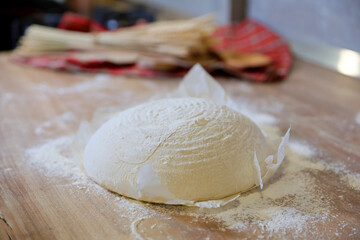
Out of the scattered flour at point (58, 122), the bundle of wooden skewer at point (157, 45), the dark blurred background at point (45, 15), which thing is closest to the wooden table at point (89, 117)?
the scattered flour at point (58, 122)

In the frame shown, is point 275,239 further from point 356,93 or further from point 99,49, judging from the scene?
point 99,49

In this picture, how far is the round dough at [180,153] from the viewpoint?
31.2 inches

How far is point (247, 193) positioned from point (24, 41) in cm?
145

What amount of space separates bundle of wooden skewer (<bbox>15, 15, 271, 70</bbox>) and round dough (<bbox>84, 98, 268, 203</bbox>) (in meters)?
0.76

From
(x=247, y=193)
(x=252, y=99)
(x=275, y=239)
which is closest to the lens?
→ (x=275, y=239)

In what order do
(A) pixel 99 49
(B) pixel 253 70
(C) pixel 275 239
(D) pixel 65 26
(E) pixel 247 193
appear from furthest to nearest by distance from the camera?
1. (D) pixel 65 26
2. (A) pixel 99 49
3. (B) pixel 253 70
4. (E) pixel 247 193
5. (C) pixel 275 239

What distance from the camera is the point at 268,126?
1150 mm

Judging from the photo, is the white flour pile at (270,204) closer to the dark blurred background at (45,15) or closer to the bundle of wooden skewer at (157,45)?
the bundle of wooden skewer at (157,45)

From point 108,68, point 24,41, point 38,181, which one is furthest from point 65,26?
point 38,181

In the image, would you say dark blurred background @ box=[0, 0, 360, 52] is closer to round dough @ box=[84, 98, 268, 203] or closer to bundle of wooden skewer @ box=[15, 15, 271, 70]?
bundle of wooden skewer @ box=[15, 15, 271, 70]

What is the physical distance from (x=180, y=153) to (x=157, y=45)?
0.97 meters

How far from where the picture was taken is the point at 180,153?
2.65 feet

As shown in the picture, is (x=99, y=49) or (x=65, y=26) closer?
(x=99, y=49)

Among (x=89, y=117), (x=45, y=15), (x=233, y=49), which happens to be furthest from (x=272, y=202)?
(x=45, y=15)
